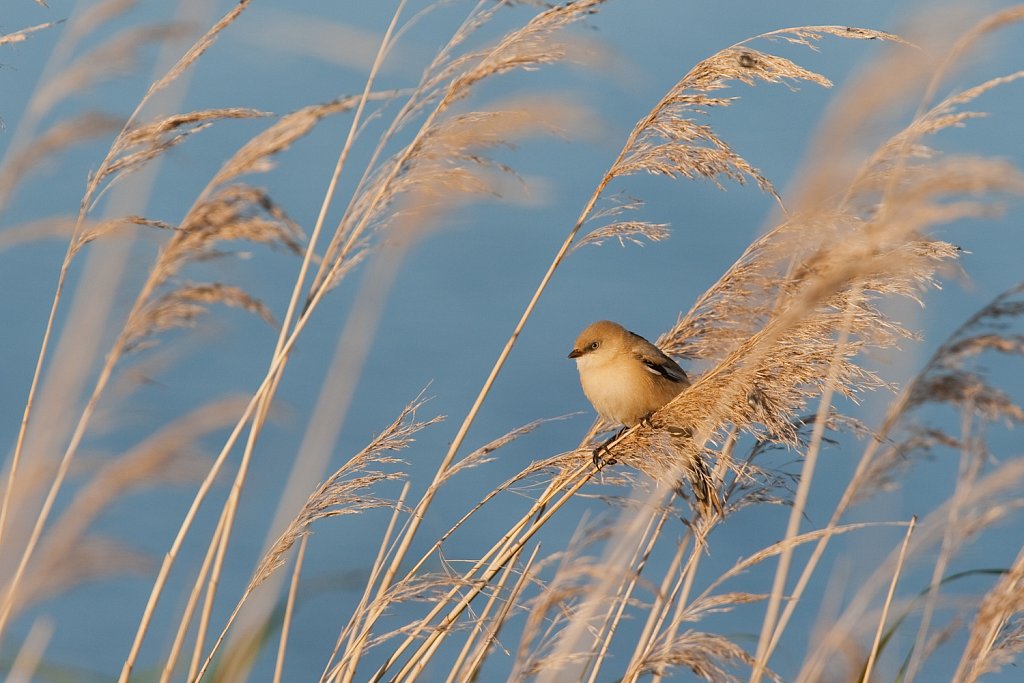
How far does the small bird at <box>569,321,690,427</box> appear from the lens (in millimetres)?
3898

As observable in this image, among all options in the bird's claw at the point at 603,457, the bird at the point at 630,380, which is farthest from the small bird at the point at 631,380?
the bird's claw at the point at 603,457

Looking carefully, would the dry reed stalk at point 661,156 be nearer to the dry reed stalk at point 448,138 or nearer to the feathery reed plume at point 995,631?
the dry reed stalk at point 448,138

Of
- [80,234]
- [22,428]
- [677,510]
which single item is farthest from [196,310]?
[677,510]

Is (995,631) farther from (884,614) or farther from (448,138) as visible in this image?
Result: (448,138)

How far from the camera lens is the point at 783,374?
9.74 ft

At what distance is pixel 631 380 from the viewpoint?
13.0 feet

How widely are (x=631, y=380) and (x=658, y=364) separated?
0.42 feet

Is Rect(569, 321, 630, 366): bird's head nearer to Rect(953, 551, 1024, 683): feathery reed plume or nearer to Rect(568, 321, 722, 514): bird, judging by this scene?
Rect(568, 321, 722, 514): bird

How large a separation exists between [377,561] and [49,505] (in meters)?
0.99

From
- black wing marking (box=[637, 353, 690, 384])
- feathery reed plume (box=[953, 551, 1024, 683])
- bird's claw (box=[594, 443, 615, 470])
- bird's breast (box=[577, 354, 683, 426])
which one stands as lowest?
feathery reed plume (box=[953, 551, 1024, 683])

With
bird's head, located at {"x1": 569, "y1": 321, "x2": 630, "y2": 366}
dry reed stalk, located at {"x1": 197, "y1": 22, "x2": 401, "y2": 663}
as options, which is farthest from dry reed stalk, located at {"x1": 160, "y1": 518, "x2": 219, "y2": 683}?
bird's head, located at {"x1": 569, "y1": 321, "x2": 630, "y2": 366}

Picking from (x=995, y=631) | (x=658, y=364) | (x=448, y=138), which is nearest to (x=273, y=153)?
(x=448, y=138)

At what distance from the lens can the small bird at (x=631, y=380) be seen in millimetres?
3898

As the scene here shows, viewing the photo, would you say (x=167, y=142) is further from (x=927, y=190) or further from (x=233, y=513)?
Answer: (x=927, y=190)
